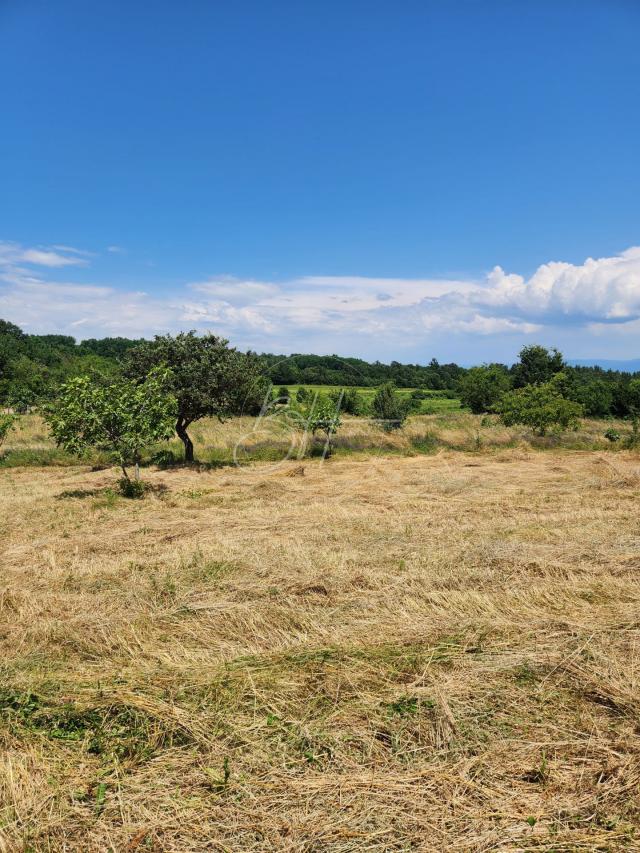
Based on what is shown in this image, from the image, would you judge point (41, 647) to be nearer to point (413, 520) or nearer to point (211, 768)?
point (211, 768)

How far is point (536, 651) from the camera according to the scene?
4.88m

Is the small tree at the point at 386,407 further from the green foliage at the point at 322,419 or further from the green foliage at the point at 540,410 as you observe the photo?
the green foliage at the point at 322,419

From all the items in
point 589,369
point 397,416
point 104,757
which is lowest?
point 104,757

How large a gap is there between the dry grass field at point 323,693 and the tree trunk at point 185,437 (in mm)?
9817

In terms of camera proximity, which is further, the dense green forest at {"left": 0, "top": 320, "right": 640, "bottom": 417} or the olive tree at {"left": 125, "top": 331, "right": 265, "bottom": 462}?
the dense green forest at {"left": 0, "top": 320, "right": 640, "bottom": 417}

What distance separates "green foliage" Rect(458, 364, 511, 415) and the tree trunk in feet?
152

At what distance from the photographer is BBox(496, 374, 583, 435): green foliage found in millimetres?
24547

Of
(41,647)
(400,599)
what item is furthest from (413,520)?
(41,647)

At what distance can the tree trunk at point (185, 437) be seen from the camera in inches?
743

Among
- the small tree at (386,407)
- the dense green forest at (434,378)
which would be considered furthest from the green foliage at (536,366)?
the small tree at (386,407)

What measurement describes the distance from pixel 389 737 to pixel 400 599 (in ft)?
8.34

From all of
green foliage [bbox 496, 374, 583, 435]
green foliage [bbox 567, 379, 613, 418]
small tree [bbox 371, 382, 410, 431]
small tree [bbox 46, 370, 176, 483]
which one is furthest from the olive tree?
green foliage [bbox 567, 379, 613, 418]

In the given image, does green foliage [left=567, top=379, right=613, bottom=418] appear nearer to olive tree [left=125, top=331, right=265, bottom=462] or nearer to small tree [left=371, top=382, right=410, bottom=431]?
small tree [left=371, top=382, right=410, bottom=431]

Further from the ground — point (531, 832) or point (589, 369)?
point (589, 369)
